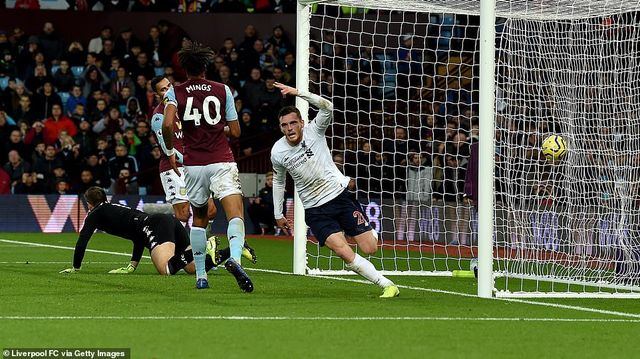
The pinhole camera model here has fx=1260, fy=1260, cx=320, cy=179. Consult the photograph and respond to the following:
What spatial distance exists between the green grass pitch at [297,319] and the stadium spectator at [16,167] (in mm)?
12129

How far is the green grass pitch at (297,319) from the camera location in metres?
7.97

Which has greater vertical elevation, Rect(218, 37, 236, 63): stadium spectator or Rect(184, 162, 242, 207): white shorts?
Rect(218, 37, 236, 63): stadium spectator

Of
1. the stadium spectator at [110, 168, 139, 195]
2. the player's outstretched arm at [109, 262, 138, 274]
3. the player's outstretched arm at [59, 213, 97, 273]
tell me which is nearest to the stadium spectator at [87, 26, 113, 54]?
the stadium spectator at [110, 168, 139, 195]

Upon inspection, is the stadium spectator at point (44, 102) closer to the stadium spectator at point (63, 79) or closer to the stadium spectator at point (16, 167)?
the stadium spectator at point (63, 79)

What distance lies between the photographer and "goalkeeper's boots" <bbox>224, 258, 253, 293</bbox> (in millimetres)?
11312

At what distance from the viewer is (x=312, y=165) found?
39.4ft

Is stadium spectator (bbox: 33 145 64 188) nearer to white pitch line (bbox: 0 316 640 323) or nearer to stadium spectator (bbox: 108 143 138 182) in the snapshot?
stadium spectator (bbox: 108 143 138 182)

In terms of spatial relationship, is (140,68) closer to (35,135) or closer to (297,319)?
(35,135)

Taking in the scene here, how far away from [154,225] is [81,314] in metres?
4.77

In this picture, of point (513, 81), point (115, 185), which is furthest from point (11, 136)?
point (513, 81)

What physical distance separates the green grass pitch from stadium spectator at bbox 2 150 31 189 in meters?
12.1

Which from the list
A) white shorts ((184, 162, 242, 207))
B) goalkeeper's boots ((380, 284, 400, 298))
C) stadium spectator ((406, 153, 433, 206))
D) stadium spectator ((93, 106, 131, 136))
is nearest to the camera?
goalkeeper's boots ((380, 284, 400, 298))

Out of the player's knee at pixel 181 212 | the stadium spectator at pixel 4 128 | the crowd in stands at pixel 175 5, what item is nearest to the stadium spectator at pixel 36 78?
the stadium spectator at pixel 4 128

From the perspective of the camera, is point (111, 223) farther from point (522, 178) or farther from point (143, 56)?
point (143, 56)
